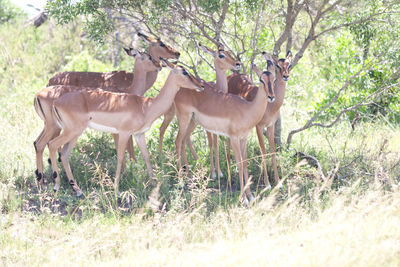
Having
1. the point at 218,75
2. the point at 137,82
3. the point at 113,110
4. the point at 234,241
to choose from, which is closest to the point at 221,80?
the point at 218,75

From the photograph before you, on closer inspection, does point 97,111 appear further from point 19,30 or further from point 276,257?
point 19,30

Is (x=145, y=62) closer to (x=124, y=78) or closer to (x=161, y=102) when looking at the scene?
(x=124, y=78)

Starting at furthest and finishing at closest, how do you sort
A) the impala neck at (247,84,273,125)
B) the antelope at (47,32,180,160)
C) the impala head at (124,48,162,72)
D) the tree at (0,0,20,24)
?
the tree at (0,0,20,24) < the antelope at (47,32,180,160) < the impala head at (124,48,162,72) < the impala neck at (247,84,273,125)

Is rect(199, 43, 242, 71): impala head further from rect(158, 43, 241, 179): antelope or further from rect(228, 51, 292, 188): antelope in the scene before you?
rect(228, 51, 292, 188): antelope

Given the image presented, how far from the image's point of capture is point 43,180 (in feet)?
21.4

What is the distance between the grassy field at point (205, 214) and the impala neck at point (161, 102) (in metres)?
0.77

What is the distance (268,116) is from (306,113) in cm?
314

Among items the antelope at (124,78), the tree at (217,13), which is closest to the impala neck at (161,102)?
the tree at (217,13)

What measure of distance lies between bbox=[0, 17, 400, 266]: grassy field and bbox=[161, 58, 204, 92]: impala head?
38.6 inches

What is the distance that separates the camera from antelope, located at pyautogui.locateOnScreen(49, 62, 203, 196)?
19.4 ft

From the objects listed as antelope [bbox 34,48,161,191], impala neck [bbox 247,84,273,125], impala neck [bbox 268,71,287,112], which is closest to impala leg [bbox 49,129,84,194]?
antelope [bbox 34,48,161,191]

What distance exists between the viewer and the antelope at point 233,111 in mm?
5821

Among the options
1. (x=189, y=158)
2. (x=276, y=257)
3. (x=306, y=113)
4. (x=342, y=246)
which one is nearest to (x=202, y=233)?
(x=276, y=257)

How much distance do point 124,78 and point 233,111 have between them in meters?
2.31
